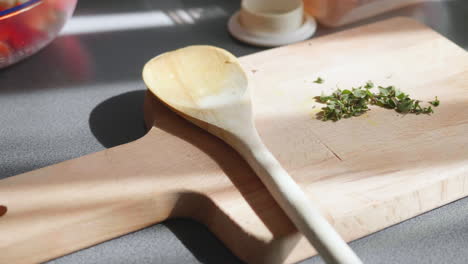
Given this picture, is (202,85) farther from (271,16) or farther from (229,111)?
(271,16)

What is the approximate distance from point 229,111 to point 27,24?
1.33ft

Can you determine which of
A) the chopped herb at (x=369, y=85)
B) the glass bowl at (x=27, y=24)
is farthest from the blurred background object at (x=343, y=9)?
the glass bowl at (x=27, y=24)

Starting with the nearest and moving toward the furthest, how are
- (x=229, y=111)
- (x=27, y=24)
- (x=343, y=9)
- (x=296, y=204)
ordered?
(x=296, y=204), (x=229, y=111), (x=27, y=24), (x=343, y=9)

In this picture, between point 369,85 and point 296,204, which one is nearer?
point 296,204

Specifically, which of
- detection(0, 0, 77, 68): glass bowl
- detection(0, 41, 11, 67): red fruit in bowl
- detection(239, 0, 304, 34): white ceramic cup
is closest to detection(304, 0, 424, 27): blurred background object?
detection(239, 0, 304, 34): white ceramic cup

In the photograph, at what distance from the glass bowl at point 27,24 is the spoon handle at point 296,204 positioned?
0.44 meters

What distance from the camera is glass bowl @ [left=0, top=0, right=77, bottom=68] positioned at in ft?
3.10

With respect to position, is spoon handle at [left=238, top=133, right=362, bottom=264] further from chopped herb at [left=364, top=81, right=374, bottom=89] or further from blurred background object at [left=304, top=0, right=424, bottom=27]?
blurred background object at [left=304, top=0, right=424, bottom=27]

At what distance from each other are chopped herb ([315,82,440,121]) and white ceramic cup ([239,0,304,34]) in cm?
25

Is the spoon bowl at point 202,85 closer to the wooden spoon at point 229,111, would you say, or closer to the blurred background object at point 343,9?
the wooden spoon at point 229,111

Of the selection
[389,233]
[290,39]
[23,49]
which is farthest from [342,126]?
[23,49]

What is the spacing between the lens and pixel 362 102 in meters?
0.86

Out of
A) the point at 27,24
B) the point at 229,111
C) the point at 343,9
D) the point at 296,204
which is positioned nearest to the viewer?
the point at 296,204

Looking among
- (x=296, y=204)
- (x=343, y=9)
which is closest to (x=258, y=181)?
(x=296, y=204)
